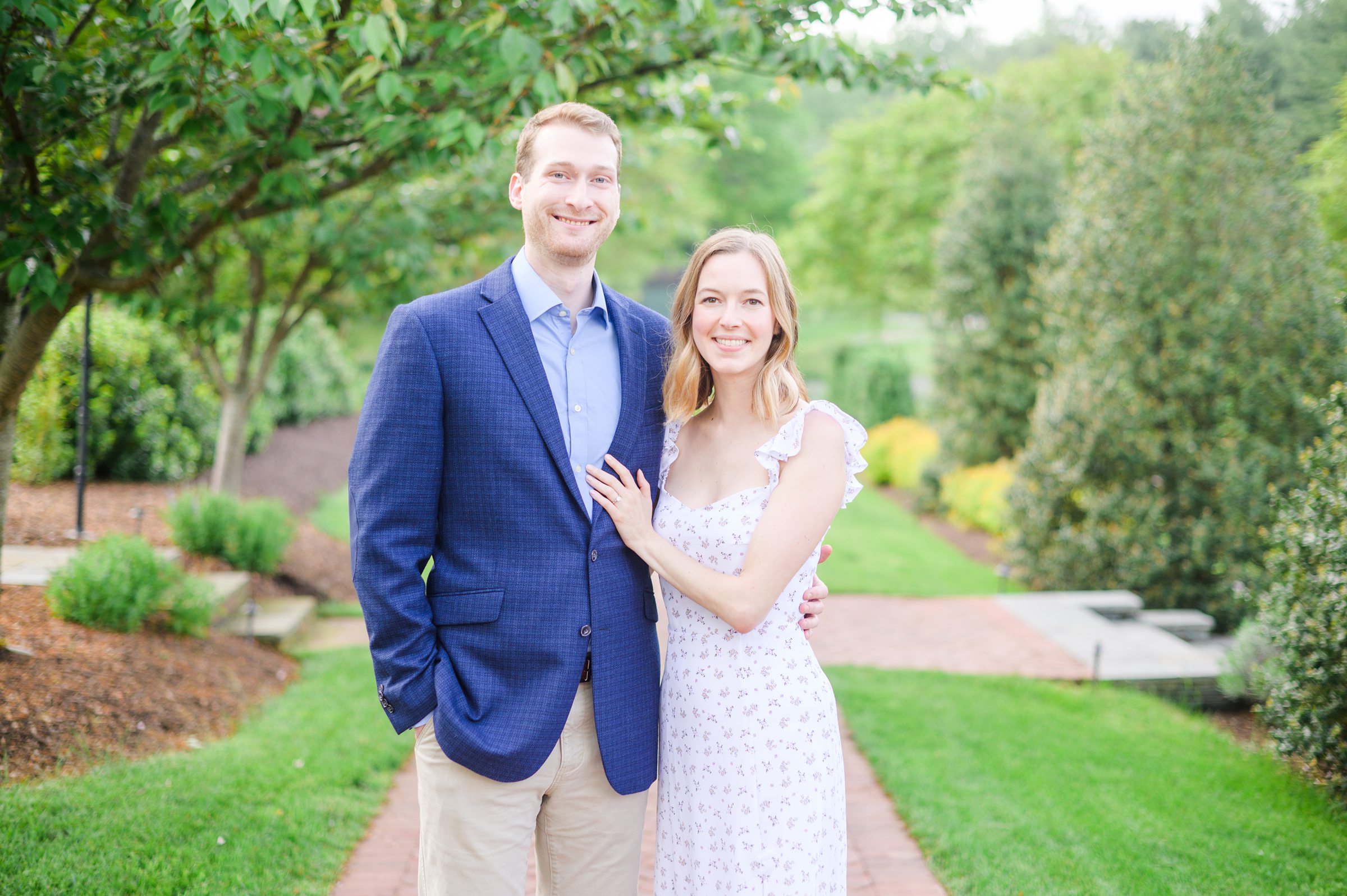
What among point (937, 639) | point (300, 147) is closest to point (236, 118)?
point (300, 147)

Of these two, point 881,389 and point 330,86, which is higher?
point 330,86

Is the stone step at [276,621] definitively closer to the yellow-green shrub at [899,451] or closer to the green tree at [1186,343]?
the green tree at [1186,343]

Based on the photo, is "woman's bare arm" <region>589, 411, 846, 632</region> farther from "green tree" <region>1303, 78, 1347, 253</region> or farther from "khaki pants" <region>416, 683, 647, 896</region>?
"green tree" <region>1303, 78, 1347, 253</region>

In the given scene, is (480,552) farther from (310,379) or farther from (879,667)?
(310,379)

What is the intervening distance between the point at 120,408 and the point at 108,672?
490 centimetres

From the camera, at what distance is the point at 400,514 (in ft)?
7.09

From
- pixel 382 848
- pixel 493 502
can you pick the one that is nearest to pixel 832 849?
pixel 493 502

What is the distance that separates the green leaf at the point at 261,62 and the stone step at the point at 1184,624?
7.35m

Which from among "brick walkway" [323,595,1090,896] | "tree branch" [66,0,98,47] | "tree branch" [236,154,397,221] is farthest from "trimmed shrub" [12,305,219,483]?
"tree branch" [66,0,98,47]

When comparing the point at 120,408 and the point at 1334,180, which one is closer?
the point at 120,408

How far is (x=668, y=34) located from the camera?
4305mm

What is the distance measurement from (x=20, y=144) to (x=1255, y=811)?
5782 millimetres

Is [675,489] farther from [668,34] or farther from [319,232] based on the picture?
[319,232]

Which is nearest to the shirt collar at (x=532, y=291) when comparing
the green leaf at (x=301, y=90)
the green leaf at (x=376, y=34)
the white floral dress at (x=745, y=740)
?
the white floral dress at (x=745, y=740)
